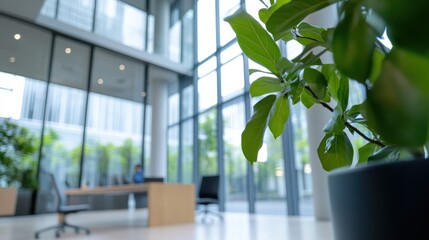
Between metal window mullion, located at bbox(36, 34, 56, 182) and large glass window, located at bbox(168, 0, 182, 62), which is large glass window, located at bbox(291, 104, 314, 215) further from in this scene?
metal window mullion, located at bbox(36, 34, 56, 182)

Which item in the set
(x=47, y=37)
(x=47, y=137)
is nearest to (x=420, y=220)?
(x=47, y=137)

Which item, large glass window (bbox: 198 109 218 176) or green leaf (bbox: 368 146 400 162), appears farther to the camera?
large glass window (bbox: 198 109 218 176)

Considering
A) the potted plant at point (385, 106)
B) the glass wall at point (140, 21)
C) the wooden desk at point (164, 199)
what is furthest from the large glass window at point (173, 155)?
the potted plant at point (385, 106)

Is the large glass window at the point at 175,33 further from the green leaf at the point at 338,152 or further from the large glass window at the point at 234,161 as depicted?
the green leaf at the point at 338,152

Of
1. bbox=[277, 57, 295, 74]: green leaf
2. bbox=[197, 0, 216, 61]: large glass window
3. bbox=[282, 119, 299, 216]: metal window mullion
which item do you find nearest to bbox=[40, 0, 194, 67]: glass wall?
bbox=[197, 0, 216, 61]: large glass window

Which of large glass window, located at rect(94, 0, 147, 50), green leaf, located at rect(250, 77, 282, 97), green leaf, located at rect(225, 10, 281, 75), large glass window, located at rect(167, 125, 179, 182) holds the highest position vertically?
large glass window, located at rect(94, 0, 147, 50)

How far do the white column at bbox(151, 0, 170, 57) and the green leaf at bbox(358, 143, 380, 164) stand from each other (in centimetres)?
995

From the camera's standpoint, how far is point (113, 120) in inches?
372

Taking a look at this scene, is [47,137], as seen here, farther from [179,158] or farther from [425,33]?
[425,33]

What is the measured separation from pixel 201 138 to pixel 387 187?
9143 millimetres

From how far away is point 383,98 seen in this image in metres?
0.28

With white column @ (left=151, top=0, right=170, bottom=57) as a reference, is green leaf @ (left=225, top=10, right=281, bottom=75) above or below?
below

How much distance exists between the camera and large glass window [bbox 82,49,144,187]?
29.0 feet

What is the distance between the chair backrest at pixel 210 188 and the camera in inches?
247
